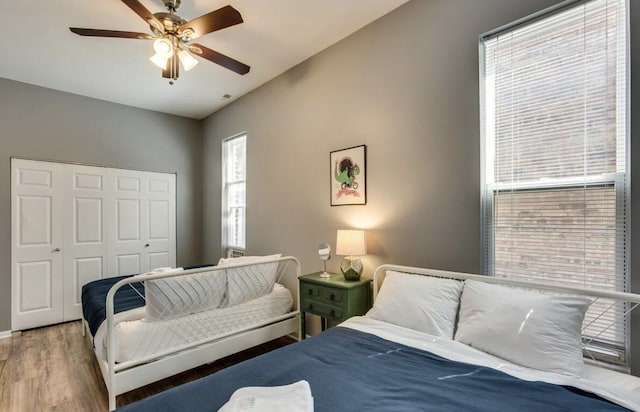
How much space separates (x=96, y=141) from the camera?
160 inches

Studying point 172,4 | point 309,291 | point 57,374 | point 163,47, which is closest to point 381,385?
point 309,291

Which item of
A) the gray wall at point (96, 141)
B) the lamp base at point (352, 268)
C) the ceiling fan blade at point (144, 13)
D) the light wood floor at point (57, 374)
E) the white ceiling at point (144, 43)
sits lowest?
the light wood floor at point (57, 374)

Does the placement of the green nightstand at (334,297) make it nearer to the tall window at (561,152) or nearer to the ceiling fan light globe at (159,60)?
the tall window at (561,152)

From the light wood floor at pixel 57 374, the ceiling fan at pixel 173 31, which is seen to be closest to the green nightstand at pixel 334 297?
the light wood floor at pixel 57 374

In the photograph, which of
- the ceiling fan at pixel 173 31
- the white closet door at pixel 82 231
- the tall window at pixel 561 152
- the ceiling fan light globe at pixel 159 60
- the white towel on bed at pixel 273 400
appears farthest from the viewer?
the white closet door at pixel 82 231

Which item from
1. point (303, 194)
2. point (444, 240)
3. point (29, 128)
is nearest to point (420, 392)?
point (444, 240)

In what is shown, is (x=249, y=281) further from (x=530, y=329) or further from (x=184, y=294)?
(x=530, y=329)

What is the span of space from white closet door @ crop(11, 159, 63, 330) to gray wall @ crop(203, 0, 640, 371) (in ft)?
8.47

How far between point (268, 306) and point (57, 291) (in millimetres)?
2923

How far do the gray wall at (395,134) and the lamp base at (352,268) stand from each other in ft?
0.45

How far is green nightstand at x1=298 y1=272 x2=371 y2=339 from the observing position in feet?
7.69

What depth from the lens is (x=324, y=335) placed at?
1.76 meters

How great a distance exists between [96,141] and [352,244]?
3.79 m

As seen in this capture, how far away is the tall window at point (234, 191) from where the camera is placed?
421 centimetres
